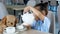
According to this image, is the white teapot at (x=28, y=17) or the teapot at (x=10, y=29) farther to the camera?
the white teapot at (x=28, y=17)

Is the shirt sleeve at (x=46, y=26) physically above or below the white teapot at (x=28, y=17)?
below

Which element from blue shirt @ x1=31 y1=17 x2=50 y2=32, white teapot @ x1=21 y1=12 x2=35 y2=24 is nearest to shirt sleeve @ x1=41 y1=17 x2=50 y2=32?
blue shirt @ x1=31 y1=17 x2=50 y2=32

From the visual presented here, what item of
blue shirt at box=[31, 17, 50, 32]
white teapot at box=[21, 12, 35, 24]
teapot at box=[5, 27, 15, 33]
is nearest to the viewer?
teapot at box=[5, 27, 15, 33]

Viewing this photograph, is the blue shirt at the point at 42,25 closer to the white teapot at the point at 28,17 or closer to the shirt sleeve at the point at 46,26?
the shirt sleeve at the point at 46,26

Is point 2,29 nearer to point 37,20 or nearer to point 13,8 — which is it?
point 37,20

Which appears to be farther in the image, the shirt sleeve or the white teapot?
the shirt sleeve

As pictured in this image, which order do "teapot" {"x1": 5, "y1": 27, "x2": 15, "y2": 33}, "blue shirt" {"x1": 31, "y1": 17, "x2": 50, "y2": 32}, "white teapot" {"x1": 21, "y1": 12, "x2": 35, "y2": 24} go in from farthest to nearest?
"blue shirt" {"x1": 31, "y1": 17, "x2": 50, "y2": 32} < "white teapot" {"x1": 21, "y1": 12, "x2": 35, "y2": 24} < "teapot" {"x1": 5, "y1": 27, "x2": 15, "y2": 33}

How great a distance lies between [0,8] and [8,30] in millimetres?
1396

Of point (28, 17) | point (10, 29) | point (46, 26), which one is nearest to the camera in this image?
point (10, 29)

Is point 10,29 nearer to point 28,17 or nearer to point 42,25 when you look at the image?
point 28,17

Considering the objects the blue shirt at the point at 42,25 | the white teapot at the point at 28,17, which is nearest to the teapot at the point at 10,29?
the white teapot at the point at 28,17

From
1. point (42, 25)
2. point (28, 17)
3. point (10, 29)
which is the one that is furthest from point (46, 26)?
point (10, 29)

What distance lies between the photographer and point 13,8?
2.99m

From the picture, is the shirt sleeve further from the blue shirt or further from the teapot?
the teapot
